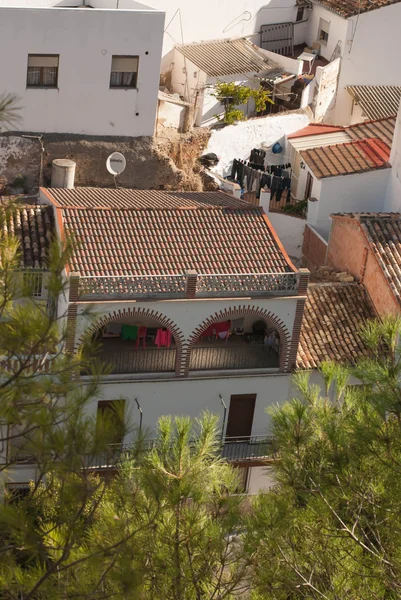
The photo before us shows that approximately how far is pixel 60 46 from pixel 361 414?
1890 cm

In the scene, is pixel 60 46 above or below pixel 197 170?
above

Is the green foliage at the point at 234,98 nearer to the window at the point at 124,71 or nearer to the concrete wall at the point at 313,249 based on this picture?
the window at the point at 124,71

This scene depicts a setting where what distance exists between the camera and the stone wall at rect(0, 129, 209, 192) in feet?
132

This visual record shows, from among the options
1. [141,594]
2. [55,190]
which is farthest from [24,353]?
[55,190]

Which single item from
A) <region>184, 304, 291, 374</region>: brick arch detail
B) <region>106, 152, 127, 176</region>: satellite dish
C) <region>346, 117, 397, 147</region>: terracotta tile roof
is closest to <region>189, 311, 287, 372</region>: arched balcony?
<region>184, 304, 291, 374</region>: brick arch detail

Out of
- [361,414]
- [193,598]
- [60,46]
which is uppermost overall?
[60,46]

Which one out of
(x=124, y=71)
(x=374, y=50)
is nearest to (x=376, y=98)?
(x=374, y=50)

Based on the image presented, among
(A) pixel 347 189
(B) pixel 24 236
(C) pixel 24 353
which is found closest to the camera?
(C) pixel 24 353

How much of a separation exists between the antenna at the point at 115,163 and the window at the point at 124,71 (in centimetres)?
200

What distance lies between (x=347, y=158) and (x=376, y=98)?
7.41 metres

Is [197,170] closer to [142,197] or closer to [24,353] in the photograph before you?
[142,197]

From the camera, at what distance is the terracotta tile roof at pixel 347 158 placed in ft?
133

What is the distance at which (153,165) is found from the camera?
137 ft

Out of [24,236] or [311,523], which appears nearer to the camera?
[311,523]
